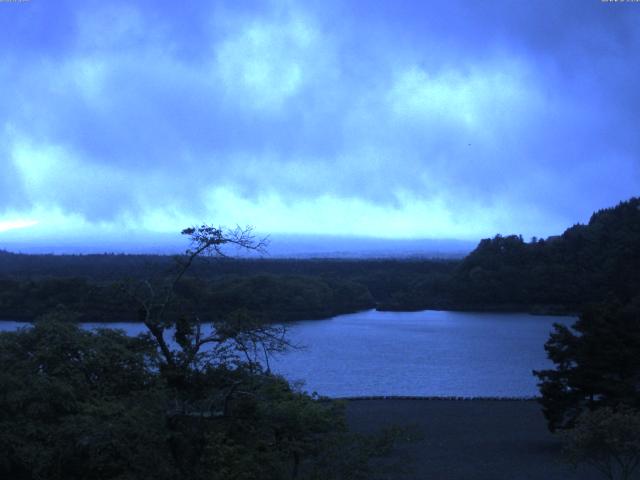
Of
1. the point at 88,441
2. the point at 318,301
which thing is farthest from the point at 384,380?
the point at 318,301

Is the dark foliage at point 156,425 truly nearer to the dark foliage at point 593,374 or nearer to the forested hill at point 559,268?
the dark foliage at point 593,374

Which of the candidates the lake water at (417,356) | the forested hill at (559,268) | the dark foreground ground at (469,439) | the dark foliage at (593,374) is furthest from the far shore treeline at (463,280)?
the dark foliage at (593,374)

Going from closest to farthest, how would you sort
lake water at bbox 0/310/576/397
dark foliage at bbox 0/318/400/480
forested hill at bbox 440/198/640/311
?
dark foliage at bbox 0/318/400/480 < lake water at bbox 0/310/576/397 < forested hill at bbox 440/198/640/311

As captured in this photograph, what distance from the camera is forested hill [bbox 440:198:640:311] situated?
33938 mm

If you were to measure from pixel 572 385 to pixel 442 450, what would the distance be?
2098 millimetres

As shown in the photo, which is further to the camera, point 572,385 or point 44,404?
point 572,385

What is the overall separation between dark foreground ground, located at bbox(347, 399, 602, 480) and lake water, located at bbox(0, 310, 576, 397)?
5.49 feet

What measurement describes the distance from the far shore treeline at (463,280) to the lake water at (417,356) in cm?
191

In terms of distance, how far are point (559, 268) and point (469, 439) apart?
27895 mm

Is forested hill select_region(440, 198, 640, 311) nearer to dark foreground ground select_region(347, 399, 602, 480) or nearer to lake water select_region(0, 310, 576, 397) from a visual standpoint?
lake water select_region(0, 310, 576, 397)

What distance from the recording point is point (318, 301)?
32.2 meters

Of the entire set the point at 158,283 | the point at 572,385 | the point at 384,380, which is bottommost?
the point at 384,380

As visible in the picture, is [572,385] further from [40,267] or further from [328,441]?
[40,267]

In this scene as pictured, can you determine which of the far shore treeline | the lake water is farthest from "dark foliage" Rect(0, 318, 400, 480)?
the far shore treeline
